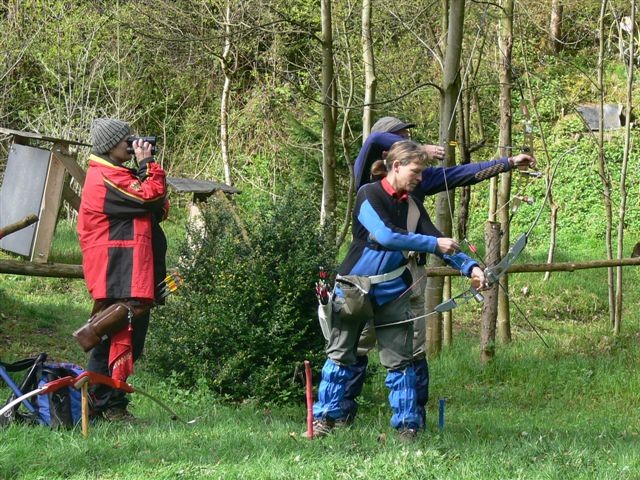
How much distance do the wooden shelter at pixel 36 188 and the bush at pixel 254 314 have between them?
8.36 ft

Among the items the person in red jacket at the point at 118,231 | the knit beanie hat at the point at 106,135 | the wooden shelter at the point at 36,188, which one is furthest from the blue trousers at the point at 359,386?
the wooden shelter at the point at 36,188

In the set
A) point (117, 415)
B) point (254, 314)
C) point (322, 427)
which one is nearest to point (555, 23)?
point (254, 314)

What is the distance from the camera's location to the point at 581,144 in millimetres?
19984

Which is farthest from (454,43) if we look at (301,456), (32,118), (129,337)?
(32,118)

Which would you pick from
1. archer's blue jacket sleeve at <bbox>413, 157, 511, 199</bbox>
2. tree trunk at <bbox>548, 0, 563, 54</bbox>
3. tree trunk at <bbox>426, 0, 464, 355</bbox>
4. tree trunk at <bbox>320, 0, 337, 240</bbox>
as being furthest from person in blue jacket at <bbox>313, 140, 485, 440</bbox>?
tree trunk at <bbox>548, 0, 563, 54</bbox>

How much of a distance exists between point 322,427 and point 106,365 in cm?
155

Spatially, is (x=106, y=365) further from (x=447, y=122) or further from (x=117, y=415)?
(x=447, y=122)

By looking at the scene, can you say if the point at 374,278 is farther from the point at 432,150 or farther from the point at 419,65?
the point at 419,65

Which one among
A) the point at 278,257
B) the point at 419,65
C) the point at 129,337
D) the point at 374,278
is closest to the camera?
the point at 374,278

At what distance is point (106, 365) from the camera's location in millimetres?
6465

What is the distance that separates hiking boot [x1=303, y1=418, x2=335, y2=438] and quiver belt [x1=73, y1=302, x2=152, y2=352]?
4.58 ft

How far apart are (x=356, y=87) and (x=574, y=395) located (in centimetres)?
988

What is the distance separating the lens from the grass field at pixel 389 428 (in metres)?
5.05

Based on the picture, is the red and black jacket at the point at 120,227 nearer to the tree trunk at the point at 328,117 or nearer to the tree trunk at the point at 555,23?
the tree trunk at the point at 328,117
